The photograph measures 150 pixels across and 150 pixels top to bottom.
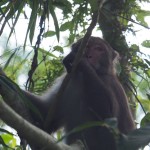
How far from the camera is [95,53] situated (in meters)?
4.89

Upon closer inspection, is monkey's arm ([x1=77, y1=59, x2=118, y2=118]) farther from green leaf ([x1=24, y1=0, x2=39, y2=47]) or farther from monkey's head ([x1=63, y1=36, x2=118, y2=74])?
green leaf ([x1=24, y1=0, x2=39, y2=47])

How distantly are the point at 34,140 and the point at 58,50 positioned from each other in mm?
2293

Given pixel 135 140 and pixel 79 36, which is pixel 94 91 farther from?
pixel 135 140

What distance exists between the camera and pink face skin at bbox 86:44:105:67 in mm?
4785

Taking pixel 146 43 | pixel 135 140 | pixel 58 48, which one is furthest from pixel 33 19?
pixel 135 140

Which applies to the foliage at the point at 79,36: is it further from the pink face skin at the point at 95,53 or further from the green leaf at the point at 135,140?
the green leaf at the point at 135,140

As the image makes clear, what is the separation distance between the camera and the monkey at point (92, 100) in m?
4.21

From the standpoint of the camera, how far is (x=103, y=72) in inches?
192

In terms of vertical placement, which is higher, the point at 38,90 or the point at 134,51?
the point at 134,51

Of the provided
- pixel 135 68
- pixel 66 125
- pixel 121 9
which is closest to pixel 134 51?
pixel 135 68

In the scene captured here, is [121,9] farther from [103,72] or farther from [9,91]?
[9,91]

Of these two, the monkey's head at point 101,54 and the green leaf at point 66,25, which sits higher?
the green leaf at point 66,25

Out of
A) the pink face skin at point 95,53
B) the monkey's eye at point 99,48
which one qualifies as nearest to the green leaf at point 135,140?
the pink face skin at point 95,53

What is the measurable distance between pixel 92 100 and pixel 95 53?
0.81 meters
